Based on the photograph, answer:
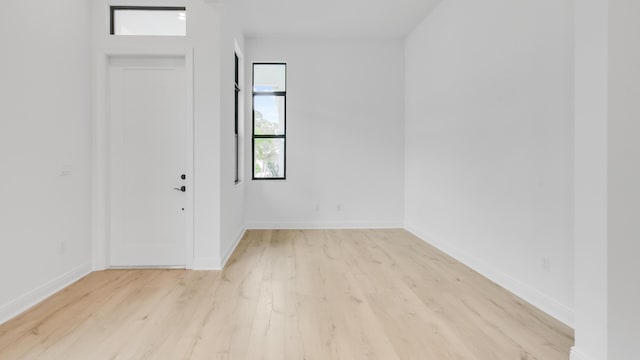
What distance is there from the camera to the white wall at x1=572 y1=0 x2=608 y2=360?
166 centimetres

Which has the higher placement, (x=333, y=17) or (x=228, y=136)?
(x=333, y=17)

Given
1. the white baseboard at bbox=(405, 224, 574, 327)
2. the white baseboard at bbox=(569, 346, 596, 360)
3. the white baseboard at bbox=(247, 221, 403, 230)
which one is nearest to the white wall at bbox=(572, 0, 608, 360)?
the white baseboard at bbox=(569, 346, 596, 360)

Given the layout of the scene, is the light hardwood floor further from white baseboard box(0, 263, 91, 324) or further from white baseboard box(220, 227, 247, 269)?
white baseboard box(220, 227, 247, 269)

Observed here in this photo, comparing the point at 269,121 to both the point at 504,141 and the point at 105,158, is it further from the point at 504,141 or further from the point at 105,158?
the point at 504,141

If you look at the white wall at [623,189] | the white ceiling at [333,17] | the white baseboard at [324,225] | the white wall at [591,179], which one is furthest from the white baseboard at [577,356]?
the white ceiling at [333,17]

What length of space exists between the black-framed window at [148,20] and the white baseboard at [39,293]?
247 centimetres

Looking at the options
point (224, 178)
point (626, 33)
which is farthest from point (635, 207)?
point (224, 178)

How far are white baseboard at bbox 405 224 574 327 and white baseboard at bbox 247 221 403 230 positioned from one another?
1.43 m

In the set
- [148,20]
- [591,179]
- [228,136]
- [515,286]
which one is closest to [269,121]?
[228,136]

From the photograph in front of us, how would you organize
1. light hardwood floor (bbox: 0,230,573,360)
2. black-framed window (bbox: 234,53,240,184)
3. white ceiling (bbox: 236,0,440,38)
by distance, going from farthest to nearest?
black-framed window (bbox: 234,53,240,184) < white ceiling (bbox: 236,0,440,38) < light hardwood floor (bbox: 0,230,573,360)

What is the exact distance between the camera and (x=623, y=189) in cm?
164

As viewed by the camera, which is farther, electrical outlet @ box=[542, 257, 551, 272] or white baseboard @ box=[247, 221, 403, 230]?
white baseboard @ box=[247, 221, 403, 230]

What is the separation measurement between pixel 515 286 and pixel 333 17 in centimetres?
420

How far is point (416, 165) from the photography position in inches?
213
